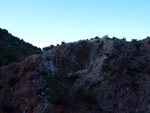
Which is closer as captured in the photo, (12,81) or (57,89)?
(57,89)

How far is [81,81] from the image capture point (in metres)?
14.3

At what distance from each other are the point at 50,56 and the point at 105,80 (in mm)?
5109

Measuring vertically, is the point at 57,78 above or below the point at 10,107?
above

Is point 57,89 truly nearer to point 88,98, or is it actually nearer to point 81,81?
point 88,98

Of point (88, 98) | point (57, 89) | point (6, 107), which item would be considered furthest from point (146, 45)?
point (6, 107)

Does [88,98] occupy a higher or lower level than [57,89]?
lower

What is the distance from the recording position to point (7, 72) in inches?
608

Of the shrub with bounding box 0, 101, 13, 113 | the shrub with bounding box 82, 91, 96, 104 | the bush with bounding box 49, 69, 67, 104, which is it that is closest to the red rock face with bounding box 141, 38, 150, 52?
the shrub with bounding box 82, 91, 96, 104

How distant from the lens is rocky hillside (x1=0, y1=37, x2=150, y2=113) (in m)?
12.1

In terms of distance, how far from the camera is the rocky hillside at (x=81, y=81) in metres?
12.1

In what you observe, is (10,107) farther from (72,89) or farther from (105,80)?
(105,80)

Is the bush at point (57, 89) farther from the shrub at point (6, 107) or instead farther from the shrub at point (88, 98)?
the shrub at point (6, 107)

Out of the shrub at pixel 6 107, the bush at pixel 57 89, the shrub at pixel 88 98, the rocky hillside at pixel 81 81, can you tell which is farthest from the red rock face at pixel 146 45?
the shrub at pixel 6 107

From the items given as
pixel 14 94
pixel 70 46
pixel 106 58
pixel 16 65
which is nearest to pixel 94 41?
pixel 70 46
